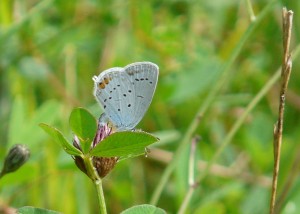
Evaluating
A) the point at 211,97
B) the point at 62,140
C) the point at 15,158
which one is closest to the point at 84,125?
the point at 62,140

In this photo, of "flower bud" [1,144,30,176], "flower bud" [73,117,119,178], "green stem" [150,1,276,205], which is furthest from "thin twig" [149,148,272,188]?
"flower bud" [73,117,119,178]

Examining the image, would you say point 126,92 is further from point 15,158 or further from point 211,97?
point 211,97

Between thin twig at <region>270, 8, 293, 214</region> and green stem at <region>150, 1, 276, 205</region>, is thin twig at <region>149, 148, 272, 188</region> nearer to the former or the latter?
green stem at <region>150, 1, 276, 205</region>

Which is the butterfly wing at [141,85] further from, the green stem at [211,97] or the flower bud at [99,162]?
the green stem at [211,97]

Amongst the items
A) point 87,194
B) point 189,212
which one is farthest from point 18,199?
→ point 189,212

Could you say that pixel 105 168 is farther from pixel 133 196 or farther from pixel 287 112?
pixel 287 112
